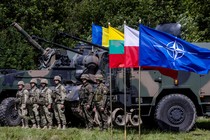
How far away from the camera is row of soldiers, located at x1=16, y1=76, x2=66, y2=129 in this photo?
638 inches

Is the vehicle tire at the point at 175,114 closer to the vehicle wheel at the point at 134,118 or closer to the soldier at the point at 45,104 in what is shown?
the vehicle wheel at the point at 134,118

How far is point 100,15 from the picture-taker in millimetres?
39375

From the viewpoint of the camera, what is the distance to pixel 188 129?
14969 mm

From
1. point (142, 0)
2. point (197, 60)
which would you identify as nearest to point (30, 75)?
point (197, 60)

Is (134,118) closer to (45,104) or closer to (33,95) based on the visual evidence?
(45,104)

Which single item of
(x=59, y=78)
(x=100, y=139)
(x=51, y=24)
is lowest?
(x=100, y=139)

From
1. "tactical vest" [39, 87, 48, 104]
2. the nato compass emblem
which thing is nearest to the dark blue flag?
the nato compass emblem

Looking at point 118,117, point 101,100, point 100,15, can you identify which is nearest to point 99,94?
point 101,100

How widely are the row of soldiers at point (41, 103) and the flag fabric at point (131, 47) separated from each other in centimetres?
363

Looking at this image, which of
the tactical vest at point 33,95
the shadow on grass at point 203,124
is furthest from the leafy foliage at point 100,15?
the tactical vest at point 33,95

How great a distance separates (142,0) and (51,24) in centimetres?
587

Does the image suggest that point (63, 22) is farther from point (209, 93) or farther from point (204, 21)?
point (209, 93)

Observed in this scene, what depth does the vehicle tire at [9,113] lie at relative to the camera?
17.2m

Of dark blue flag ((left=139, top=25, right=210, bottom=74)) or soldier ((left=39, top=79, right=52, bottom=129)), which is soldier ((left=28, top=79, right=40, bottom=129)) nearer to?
soldier ((left=39, top=79, right=52, bottom=129))
